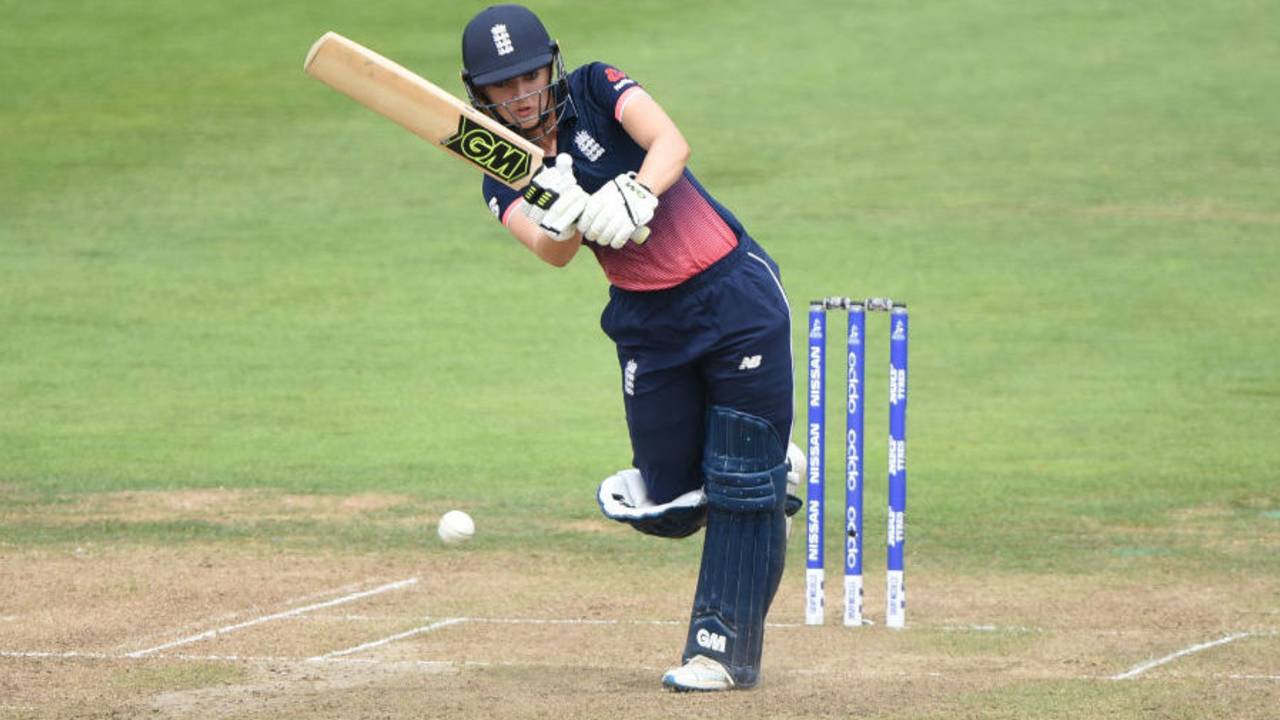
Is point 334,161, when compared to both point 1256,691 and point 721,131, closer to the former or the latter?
point 721,131

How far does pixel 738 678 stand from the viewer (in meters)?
5.50

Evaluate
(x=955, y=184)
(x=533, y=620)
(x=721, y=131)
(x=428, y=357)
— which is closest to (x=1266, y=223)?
(x=955, y=184)

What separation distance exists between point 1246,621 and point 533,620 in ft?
8.16

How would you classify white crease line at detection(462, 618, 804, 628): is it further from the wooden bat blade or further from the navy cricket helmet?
the navy cricket helmet

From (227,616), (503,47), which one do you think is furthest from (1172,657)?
(227,616)

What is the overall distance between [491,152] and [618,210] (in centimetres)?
47

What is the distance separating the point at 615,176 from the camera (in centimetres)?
545

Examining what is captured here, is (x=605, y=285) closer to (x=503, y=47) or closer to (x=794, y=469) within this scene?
(x=794, y=469)

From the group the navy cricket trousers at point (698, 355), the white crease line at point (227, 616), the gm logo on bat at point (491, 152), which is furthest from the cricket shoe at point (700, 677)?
the white crease line at point (227, 616)

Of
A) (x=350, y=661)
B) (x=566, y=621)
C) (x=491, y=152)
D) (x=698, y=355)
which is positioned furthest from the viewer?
(x=566, y=621)

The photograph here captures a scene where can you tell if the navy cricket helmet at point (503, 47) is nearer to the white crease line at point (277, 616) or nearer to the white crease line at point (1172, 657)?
the white crease line at point (277, 616)

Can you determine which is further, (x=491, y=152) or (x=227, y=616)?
(x=227, y=616)

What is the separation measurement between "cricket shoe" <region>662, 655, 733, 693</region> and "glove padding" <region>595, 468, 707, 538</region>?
→ 37cm

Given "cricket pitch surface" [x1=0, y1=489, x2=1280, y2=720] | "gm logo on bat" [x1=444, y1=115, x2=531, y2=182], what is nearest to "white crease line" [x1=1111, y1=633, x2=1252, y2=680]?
"cricket pitch surface" [x1=0, y1=489, x2=1280, y2=720]
